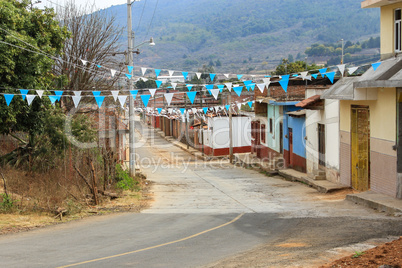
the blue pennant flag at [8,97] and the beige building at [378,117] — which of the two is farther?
the blue pennant flag at [8,97]

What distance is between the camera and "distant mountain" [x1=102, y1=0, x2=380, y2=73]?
5133 inches

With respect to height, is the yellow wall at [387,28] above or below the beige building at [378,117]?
above

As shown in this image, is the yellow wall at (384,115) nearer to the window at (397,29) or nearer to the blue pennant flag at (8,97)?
the window at (397,29)

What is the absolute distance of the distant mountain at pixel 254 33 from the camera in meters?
130

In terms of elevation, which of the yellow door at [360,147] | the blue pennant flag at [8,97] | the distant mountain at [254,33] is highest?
the distant mountain at [254,33]

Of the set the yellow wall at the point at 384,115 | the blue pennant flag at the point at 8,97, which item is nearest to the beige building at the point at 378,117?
the yellow wall at the point at 384,115

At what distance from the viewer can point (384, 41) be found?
53.8 feet

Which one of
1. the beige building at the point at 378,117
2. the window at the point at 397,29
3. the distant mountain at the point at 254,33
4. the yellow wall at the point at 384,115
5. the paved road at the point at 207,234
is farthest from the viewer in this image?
the distant mountain at the point at 254,33

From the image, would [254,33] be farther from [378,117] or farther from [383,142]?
[383,142]

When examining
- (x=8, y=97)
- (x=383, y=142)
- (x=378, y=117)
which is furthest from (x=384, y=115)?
(x=8, y=97)

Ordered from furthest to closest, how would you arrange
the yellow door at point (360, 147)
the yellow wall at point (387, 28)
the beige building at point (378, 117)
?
the yellow door at point (360, 147)
the yellow wall at point (387, 28)
the beige building at point (378, 117)

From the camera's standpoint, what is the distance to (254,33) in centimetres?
16112

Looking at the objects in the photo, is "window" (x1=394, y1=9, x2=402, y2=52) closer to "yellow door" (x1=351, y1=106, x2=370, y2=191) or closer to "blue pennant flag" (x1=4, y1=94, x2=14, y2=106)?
"yellow door" (x1=351, y1=106, x2=370, y2=191)

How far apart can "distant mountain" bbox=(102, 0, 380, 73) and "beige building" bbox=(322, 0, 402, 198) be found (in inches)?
3715
